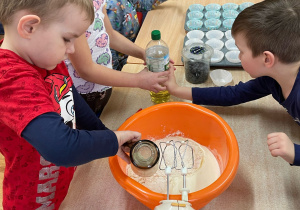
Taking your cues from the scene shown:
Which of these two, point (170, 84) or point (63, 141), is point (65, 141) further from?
point (170, 84)

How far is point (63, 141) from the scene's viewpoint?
599 millimetres

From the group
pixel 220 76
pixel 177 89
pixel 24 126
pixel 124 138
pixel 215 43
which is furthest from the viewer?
pixel 215 43

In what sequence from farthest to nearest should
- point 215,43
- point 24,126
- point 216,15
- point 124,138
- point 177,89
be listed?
1. point 216,15
2. point 215,43
3. point 177,89
4. point 124,138
5. point 24,126

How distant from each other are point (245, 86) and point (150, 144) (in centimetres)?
43

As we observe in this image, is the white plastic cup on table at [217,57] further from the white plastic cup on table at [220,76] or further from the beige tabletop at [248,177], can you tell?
the beige tabletop at [248,177]

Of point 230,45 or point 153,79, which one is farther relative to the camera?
point 230,45

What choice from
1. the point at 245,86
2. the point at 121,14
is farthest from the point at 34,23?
the point at 121,14

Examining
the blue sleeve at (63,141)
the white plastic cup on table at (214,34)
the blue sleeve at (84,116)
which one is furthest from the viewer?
the white plastic cup on table at (214,34)

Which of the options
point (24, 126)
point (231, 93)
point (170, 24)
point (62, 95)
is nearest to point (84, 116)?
point (62, 95)

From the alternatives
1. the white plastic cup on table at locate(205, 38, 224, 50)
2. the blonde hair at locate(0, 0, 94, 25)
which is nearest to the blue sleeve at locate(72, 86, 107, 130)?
the blonde hair at locate(0, 0, 94, 25)

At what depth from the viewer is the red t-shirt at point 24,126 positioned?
0.58 m

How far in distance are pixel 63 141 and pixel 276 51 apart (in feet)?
1.93

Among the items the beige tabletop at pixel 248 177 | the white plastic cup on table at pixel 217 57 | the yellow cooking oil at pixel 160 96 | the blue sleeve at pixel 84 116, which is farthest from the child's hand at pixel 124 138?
the white plastic cup on table at pixel 217 57

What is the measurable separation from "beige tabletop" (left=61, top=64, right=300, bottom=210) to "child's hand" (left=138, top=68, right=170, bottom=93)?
0.44ft
